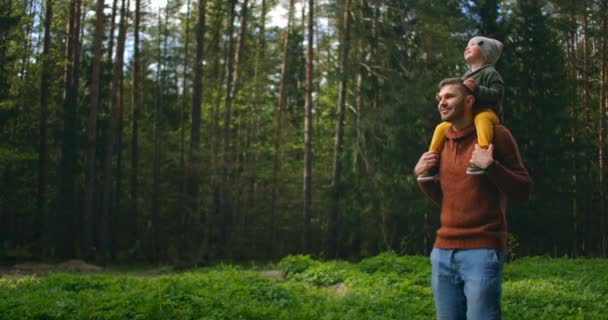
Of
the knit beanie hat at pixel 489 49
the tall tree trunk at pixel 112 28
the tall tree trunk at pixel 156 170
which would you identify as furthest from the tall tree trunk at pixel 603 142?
the knit beanie hat at pixel 489 49

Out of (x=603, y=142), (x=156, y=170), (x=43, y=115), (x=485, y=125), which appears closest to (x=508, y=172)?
(x=485, y=125)

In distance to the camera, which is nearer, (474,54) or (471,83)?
(471,83)

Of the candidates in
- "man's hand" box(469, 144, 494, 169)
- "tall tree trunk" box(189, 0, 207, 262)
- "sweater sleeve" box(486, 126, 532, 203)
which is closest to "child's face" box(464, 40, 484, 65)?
"sweater sleeve" box(486, 126, 532, 203)

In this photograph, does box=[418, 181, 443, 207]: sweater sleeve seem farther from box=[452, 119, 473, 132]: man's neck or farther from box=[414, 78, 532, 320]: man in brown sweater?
box=[452, 119, 473, 132]: man's neck

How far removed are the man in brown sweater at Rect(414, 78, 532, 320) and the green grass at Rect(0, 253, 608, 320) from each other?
473cm

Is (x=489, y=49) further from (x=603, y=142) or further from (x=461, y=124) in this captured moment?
(x=603, y=142)

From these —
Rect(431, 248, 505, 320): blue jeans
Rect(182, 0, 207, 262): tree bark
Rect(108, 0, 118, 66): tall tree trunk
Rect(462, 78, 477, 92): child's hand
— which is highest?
Rect(108, 0, 118, 66): tall tree trunk

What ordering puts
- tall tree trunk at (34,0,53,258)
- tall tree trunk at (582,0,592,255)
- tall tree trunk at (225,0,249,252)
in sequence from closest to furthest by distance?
1. tall tree trunk at (34,0,53,258)
2. tall tree trunk at (582,0,592,255)
3. tall tree trunk at (225,0,249,252)

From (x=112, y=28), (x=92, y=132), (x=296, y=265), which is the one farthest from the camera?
(x=112, y=28)

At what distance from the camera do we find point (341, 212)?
2400 cm

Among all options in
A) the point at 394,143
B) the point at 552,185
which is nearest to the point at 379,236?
the point at 394,143

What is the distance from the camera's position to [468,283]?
3.12 meters

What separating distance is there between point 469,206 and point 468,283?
0.40 m

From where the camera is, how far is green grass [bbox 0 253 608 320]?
750cm
